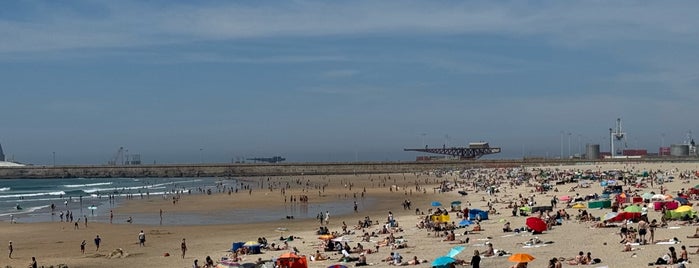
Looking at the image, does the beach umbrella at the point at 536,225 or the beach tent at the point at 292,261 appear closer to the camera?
the beach tent at the point at 292,261

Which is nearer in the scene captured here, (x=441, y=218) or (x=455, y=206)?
(x=441, y=218)

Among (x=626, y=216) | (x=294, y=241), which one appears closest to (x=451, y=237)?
(x=626, y=216)

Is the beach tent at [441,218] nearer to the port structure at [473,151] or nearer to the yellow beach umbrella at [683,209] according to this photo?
the yellow beach umbrella at [683,209]

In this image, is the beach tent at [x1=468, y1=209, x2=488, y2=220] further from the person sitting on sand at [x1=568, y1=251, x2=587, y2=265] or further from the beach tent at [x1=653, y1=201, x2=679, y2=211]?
the person sitting on sand at [x1=568, y1=251, x2=587, y2=265]

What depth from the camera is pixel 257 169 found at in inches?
4596

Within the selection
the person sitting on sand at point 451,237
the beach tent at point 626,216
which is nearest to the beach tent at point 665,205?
the beach tent at point 626,216

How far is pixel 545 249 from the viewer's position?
2377 cm

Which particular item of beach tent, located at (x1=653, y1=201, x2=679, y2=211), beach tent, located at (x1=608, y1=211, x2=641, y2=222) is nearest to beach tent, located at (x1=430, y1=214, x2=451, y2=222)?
beach tent, located at (x1=608, y1=211, x2=641, y2=222)

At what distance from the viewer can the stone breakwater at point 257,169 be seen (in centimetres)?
11206

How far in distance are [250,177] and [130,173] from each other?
24.6 m

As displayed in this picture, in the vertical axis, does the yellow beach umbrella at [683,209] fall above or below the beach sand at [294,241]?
above

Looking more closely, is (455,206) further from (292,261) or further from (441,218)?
(292,261)

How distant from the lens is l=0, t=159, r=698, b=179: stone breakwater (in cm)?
11206

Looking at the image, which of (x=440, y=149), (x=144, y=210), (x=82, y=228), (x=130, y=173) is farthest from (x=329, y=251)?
(x=440, y=149)
